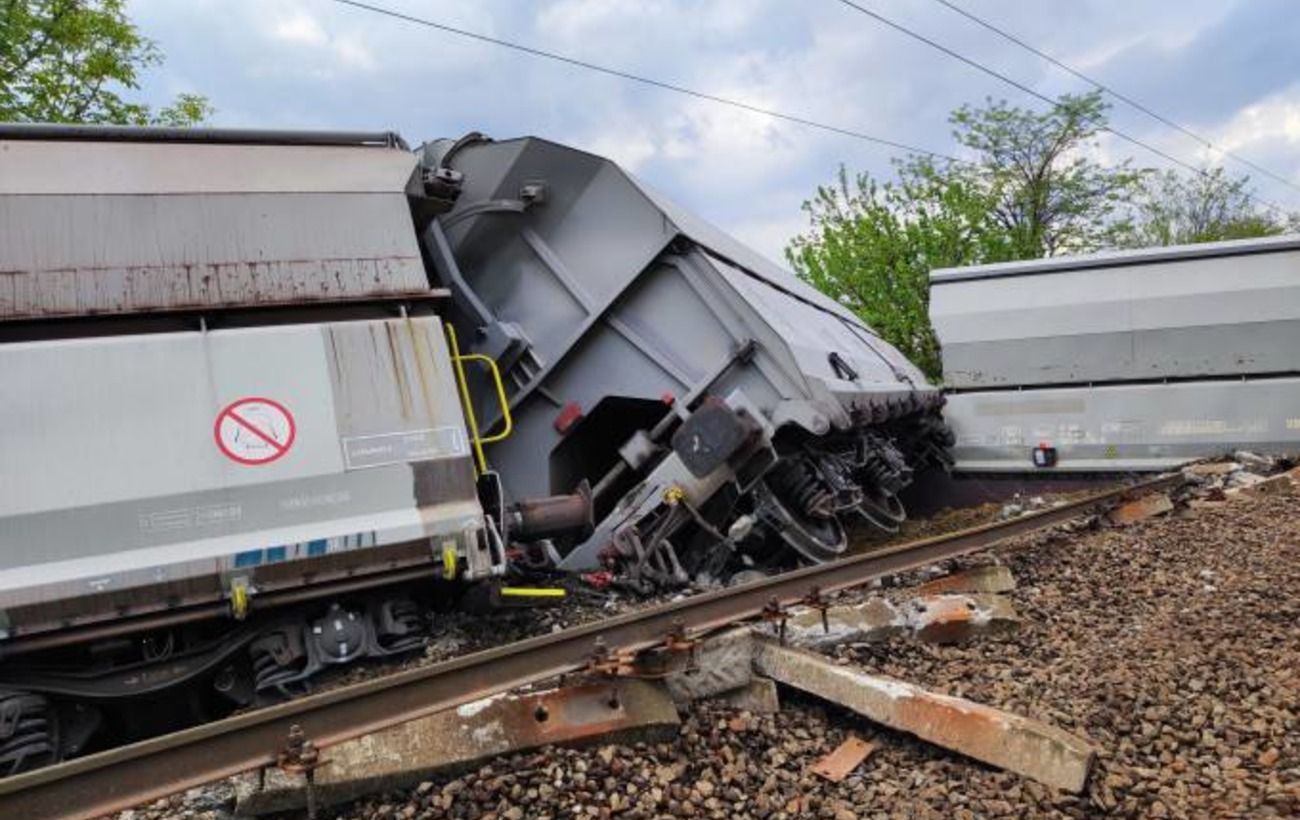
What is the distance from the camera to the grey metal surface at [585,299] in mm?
5016

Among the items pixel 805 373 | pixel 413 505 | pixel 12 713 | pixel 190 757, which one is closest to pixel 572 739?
pixel 190 757

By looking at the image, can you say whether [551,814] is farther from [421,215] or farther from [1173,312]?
[1173,312]

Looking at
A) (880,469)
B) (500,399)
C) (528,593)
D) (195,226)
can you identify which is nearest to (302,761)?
(528,593)

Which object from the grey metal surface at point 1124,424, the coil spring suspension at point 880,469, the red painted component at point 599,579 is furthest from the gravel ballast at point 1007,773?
the grey metal surface at point 1124,424

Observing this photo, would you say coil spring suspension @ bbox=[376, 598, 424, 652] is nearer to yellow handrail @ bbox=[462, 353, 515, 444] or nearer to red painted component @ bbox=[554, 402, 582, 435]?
yellow handrail @ bbox=[462, 353, 515, 444]

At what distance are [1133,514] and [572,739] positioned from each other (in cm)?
548

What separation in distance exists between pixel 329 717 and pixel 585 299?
3.08 meters

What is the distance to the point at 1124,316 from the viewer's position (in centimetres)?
942

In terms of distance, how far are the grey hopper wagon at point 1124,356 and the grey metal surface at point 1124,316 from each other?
1 centimetres

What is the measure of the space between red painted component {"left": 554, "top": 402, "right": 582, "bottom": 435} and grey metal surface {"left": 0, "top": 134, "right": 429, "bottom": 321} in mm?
1375

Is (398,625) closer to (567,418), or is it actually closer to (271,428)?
(271,428)

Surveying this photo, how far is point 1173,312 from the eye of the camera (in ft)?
30.2

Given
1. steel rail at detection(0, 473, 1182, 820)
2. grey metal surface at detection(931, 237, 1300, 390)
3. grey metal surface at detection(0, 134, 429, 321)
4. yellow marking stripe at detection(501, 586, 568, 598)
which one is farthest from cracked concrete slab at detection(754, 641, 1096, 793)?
grey metal surface at detection(931, 237, 1300, 390)

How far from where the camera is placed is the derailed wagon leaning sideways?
312 cm
